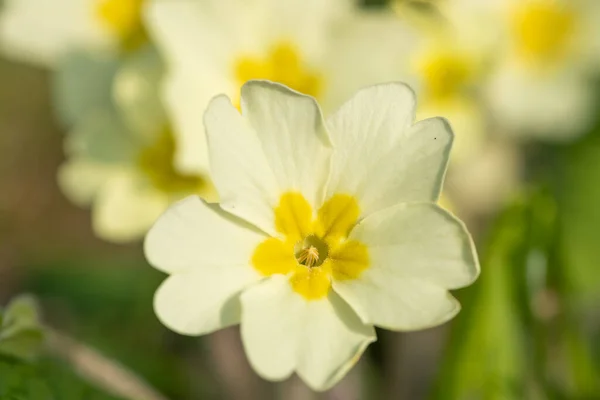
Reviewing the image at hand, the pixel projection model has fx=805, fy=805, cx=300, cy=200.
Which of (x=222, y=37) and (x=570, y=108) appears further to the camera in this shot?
(x=570, y=108)

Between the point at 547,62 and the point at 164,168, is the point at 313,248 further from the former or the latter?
the point at 547,62

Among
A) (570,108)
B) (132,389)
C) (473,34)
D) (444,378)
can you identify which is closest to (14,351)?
(132,389)

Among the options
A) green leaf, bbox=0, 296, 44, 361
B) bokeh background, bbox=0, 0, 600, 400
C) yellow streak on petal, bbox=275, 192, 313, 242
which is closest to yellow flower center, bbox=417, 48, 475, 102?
bokeh background, bbox=0, 0, 600, 400

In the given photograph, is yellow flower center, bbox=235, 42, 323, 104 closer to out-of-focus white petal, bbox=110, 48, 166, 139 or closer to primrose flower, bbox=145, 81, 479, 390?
out-of-focus white petal, bbox=110, 48, 166, 139

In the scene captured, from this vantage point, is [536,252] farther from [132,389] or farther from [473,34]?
[132,389]

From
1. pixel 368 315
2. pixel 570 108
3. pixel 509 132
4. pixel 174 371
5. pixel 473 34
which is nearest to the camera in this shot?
pixel 368 315
